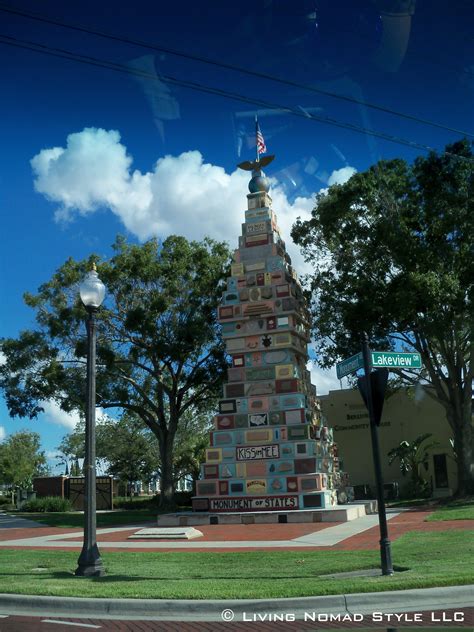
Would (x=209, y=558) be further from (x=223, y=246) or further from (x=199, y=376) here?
(x=223, y=246)

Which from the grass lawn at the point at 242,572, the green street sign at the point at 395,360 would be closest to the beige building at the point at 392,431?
the grass lawn at the point at 242,572

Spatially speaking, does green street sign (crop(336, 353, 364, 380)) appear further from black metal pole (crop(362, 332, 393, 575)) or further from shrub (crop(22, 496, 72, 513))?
shrub (crop(22, 496, 72, 513))

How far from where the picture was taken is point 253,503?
86.1ft

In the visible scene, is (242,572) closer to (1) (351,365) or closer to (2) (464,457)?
(1) (351,365)

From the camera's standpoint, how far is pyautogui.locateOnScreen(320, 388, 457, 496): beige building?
38.9m

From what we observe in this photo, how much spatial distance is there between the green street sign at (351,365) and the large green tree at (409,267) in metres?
15.5

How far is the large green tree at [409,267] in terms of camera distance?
27734mm

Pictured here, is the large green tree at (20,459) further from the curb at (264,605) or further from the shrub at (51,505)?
the curb at (264,605)

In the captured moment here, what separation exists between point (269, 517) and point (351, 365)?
15.2 metres

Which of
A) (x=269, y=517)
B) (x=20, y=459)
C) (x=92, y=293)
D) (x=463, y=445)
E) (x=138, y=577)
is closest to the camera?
(x=138, y=577)

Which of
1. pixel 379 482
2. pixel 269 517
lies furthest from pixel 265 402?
pixel 379 482

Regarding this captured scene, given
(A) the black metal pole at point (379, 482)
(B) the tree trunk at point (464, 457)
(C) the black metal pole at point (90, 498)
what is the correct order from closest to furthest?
(A) the black metal pole at point (379, 482) → (C) the black metal pole at point (90, 498) → (B) the tree trunk at point (464, 457)

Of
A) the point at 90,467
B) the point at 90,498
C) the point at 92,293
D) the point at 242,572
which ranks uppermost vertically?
the point at 92,293

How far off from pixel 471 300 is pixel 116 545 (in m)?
18.1
